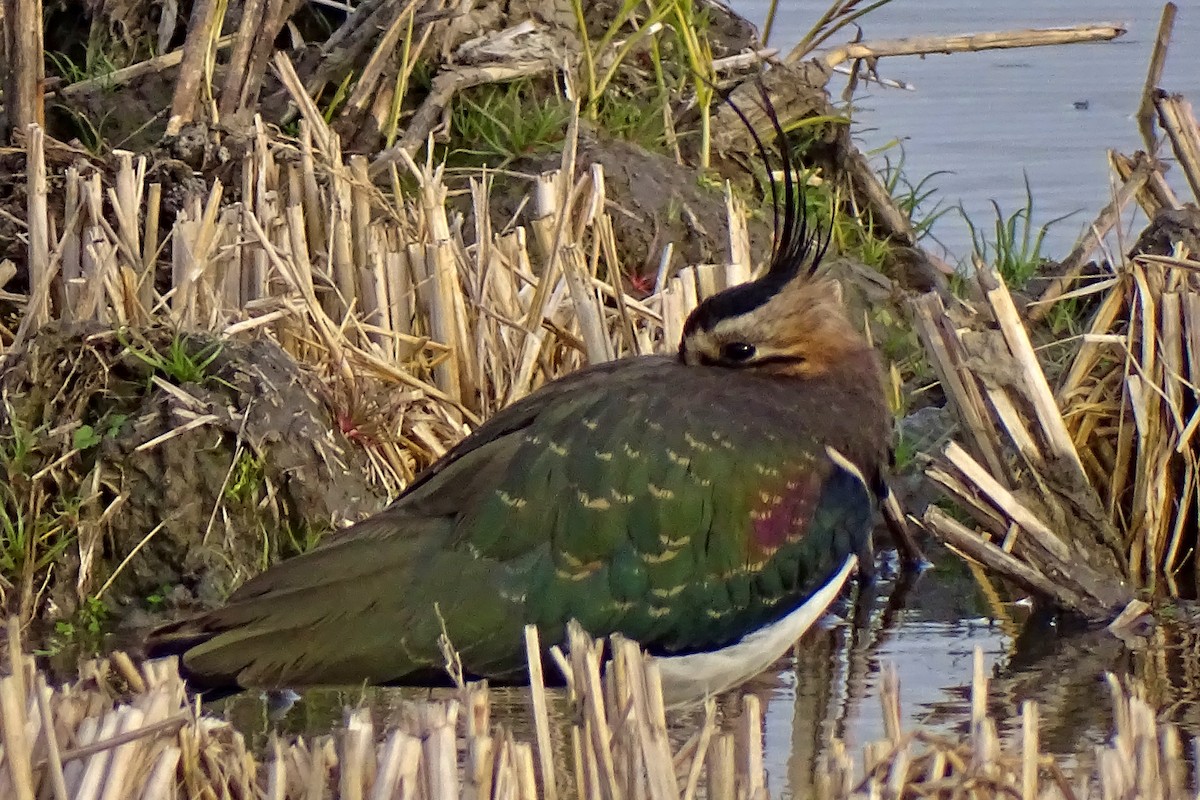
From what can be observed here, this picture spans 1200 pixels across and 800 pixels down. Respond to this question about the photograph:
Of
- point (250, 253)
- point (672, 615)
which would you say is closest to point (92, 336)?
point (250, 253)

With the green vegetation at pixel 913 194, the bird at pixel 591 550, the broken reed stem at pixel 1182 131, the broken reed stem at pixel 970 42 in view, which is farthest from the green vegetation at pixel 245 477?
the broken reed stem at pixel 970 42

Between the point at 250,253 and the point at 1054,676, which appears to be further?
the point at 250,253

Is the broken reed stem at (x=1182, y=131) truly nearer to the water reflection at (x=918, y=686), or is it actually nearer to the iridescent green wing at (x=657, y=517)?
the water reflection at (x=918, y=686)

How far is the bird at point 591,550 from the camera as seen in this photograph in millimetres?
4836

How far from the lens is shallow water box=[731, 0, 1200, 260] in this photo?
9.26 metres

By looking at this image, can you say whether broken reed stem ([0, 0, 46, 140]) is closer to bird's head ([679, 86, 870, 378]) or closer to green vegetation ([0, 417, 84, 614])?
green vegetation ([0, 417, 84, 614])

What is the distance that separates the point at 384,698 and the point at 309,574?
78cm

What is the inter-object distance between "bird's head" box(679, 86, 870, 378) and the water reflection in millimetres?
846

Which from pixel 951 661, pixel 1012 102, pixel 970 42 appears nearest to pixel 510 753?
pixel 951 661

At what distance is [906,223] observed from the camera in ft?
26.7

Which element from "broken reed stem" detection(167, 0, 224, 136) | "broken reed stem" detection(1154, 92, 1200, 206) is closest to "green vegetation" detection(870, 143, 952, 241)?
"broken reed stem" detection(1154, 92, 1200, 206)

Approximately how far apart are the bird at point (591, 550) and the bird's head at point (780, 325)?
0.12ft

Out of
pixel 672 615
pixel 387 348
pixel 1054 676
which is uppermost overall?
pixel 387 348

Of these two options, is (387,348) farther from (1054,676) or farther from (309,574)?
(1054,676)
